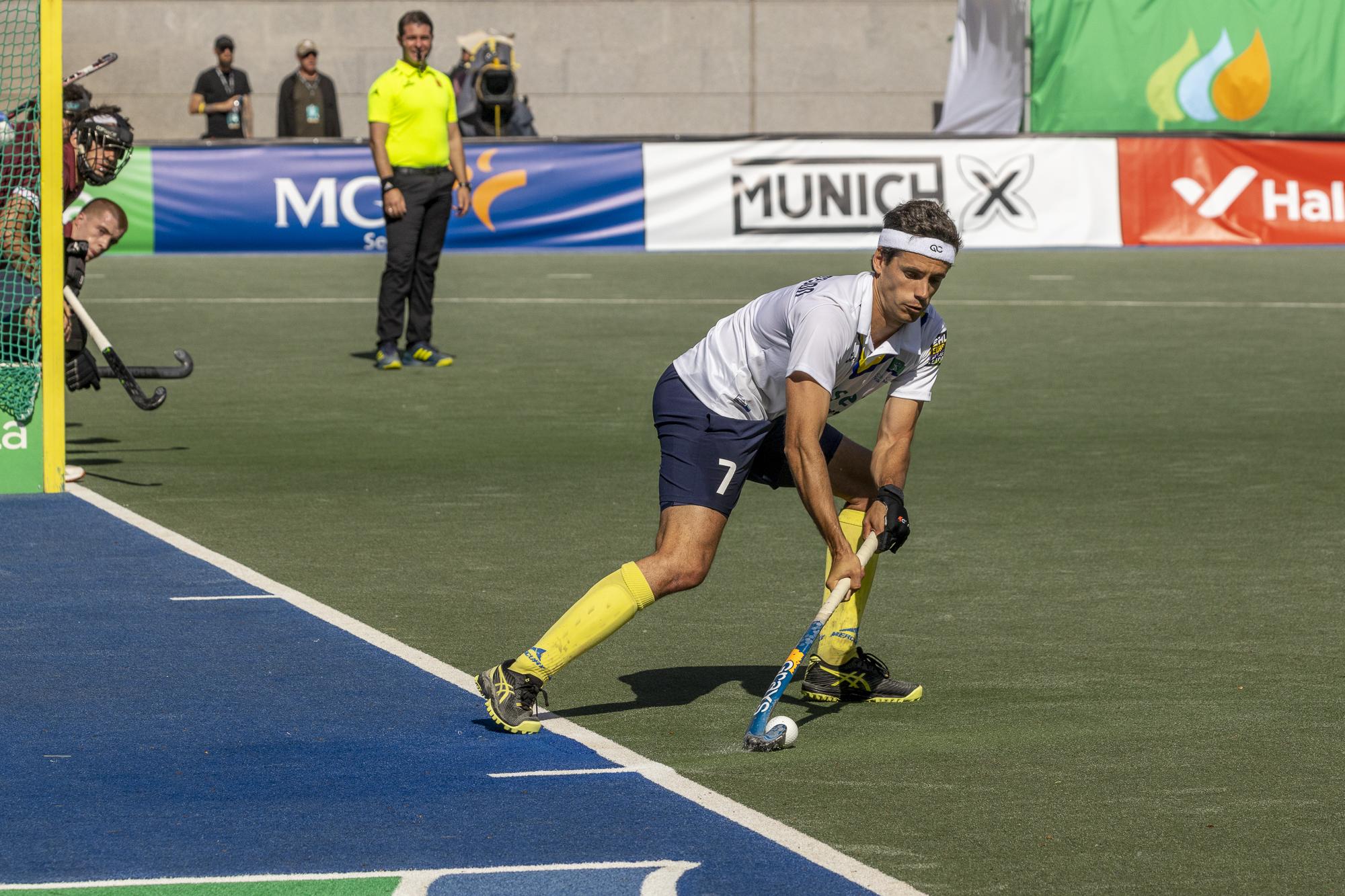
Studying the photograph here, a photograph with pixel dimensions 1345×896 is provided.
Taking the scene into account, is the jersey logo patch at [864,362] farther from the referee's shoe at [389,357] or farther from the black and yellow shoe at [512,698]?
the referee's shoe at [389,357]

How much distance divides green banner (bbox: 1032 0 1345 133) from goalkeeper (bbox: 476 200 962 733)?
19591 mm

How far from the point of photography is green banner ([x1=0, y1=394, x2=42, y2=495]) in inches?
423

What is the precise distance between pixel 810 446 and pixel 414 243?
10.0 meters

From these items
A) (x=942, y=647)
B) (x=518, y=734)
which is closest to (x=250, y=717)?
(x=518, y=734)

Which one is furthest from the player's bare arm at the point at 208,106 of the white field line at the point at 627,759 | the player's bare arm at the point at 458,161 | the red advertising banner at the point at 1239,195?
the white field line at the point at 627,759

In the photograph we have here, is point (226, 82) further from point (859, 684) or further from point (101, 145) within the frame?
point (859, 684)

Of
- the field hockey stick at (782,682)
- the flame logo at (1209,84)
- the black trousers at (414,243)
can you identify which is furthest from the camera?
the flame logo at (1209,84)

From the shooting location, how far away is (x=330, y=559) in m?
9.19

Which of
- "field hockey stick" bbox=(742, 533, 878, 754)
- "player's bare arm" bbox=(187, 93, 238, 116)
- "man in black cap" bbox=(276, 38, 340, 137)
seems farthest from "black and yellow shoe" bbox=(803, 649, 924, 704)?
"player's bare arm" bbox=(187, 93, 238, 116)

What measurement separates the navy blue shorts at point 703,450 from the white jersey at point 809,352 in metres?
0.04

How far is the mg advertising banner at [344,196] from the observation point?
24359mm

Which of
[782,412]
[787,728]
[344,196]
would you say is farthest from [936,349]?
[344,196]

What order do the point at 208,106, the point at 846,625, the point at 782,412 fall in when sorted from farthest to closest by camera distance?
the point at 208,106 → the point at 846,625 → the point at 782,412

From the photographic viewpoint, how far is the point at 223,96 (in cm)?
2742
